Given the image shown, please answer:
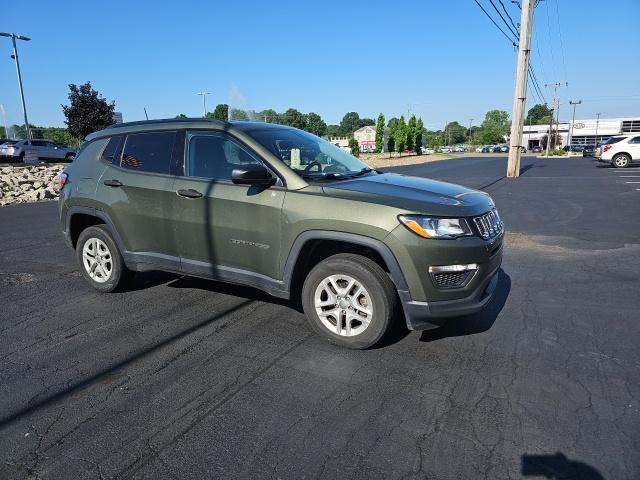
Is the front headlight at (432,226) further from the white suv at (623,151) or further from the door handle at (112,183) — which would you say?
the white suv at (623,151)

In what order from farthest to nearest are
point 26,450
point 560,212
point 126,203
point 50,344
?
point 560,212 < point 126,203 < point 50,344 < point 26,450

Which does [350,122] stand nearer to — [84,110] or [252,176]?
[84,110]

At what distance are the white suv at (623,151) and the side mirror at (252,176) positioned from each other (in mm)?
25796

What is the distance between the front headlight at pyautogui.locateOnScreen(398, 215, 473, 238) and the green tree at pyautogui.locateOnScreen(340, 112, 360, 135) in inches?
6726

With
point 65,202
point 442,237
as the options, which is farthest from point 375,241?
point 65,202

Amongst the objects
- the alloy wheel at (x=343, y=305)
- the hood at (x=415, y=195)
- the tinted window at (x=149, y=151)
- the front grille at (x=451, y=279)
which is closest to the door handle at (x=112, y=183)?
the tinted window at (x=149, y=151)

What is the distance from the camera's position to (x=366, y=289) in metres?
3.63

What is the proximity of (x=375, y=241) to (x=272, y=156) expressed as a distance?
1.26m

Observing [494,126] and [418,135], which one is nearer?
[418,135]

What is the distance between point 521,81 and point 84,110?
2755 centimetres

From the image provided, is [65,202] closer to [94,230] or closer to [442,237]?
[94,230]

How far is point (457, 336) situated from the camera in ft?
13.3

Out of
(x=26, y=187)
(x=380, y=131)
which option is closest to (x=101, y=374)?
(x=26, y=187)

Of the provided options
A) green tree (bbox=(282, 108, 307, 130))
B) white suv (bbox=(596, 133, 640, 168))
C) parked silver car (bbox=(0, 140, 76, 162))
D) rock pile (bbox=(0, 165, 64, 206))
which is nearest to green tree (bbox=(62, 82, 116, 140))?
parked silver car (bbox=(0, 140, 76, 162))
